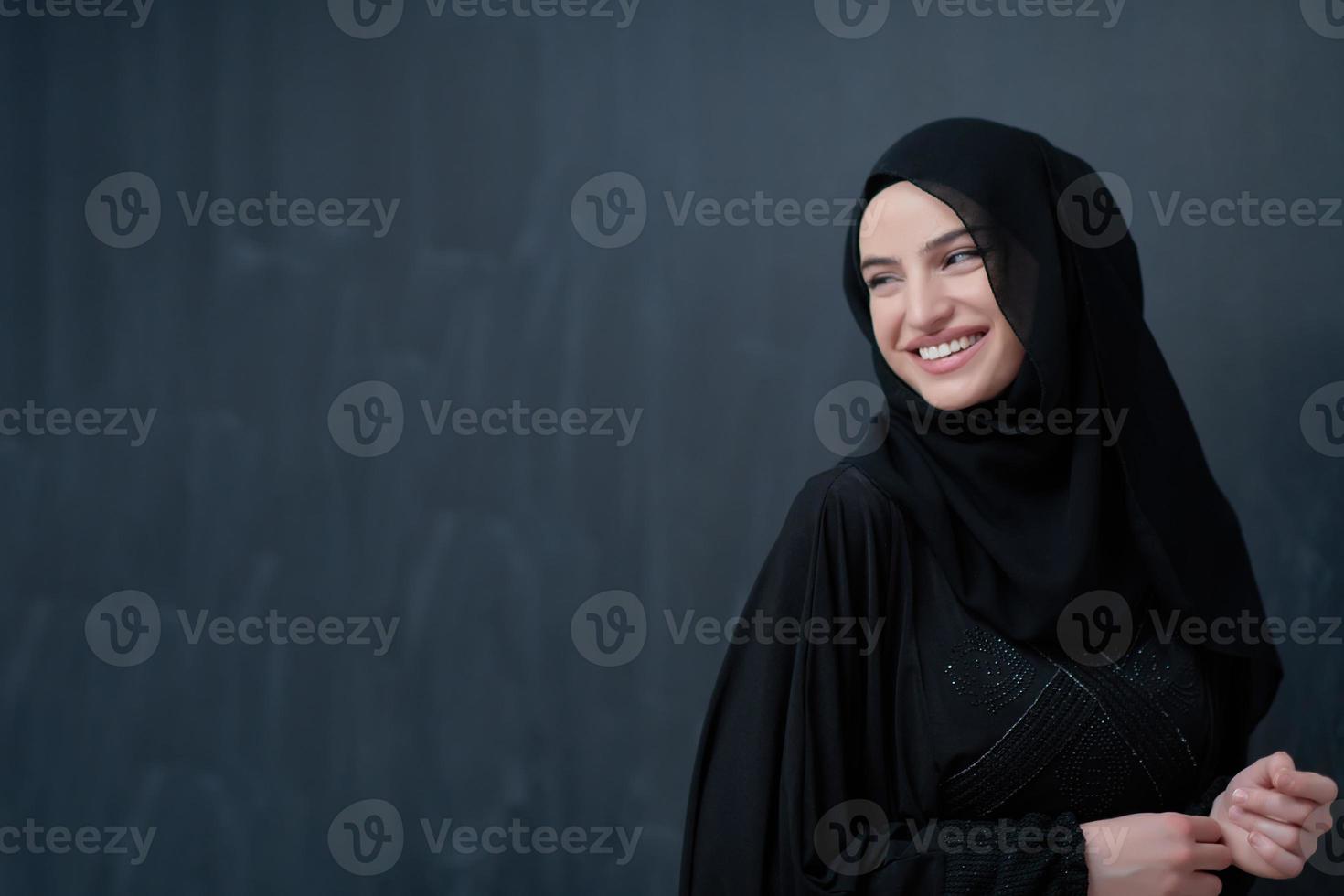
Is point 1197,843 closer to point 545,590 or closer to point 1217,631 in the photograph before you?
point 1217,631

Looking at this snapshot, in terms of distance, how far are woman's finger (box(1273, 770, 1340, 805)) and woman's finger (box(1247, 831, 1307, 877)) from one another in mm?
50

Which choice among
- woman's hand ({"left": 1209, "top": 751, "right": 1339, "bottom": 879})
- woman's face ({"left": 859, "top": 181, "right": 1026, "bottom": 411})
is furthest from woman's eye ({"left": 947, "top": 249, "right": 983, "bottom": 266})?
woman's hand ({"left": 1209, "top": 751, "right": 1339, "bottom": 879})

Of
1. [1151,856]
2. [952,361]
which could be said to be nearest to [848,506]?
[952,361]

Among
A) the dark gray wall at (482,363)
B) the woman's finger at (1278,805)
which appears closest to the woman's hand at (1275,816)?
the woman's finger at (1278,805)

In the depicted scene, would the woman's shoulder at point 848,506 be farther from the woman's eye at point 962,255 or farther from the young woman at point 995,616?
the woman's eye at point 962,255

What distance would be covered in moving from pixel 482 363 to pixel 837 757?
2.90 feet

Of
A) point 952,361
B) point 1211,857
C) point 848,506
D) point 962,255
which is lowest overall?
point 1211,857

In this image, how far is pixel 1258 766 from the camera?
1081mm

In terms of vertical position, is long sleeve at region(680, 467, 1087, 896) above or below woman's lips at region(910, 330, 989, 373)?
below

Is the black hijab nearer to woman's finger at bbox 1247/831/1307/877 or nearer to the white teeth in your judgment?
the white teeth

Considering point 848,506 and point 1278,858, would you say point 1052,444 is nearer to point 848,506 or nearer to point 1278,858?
point 848,506

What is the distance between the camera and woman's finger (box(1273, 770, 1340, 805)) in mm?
1042

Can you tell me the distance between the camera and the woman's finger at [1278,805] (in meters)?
1.05

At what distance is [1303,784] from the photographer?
1.04 metres
